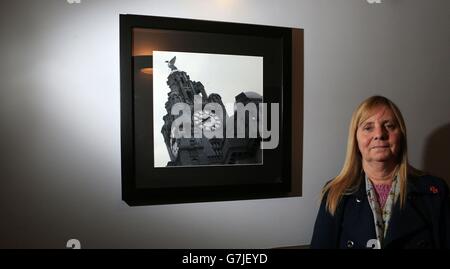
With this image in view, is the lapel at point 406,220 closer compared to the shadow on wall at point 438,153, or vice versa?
the lapel at point 406,220

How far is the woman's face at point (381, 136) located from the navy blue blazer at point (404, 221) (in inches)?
2.8

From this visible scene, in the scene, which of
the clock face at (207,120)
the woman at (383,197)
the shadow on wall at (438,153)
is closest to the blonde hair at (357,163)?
the woman at (383,197)

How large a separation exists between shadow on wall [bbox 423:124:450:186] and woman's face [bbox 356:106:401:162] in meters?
0.22

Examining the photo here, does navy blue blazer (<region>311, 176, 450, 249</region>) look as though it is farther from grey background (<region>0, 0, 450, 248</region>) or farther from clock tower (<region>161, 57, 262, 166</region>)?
clock tower (<region>161, 57, 262, 166</region>)

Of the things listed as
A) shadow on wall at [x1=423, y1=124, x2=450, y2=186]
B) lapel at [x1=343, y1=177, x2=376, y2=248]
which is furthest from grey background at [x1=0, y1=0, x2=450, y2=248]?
lapel at [x1=343, y1=177, x2=376, y2=248]

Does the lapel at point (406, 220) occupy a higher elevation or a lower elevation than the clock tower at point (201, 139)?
lower

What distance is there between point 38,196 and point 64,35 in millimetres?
351

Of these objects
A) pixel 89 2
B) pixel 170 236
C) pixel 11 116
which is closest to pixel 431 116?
pixel 170 236

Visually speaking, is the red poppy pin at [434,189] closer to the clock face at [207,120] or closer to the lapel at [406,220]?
the lapel at [406,220]

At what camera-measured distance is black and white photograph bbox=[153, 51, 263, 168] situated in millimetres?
684

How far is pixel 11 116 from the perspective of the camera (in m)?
0.64

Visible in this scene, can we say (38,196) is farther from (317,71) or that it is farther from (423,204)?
(423,204)

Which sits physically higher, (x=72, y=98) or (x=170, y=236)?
(x=72, y=98)

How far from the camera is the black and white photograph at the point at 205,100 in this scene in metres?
0.68
